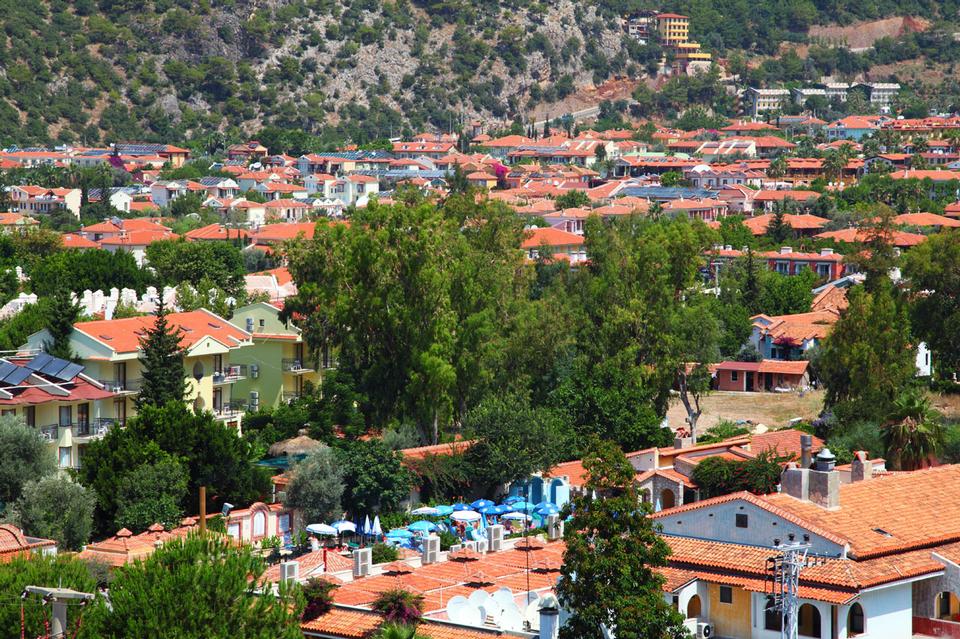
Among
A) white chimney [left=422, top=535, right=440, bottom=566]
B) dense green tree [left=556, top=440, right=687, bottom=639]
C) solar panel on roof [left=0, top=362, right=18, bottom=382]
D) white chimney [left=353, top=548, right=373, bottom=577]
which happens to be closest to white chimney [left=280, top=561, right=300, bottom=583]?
white chimney [left=353, top=548, right=373, bottom=577]

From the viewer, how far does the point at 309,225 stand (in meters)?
105

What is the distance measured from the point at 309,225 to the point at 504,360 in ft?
176

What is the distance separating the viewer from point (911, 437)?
41.9 meters

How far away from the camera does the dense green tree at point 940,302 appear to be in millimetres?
56219

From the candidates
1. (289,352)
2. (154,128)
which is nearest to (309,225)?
(289,352)

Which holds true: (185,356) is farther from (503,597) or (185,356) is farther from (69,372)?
(503,597)

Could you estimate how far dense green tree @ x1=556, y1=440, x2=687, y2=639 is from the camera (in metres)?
22.9

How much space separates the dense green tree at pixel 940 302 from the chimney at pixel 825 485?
2948cm

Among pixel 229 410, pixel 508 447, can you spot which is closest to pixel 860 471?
pixel 508 447

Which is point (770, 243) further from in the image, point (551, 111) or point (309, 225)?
point (551, 111)

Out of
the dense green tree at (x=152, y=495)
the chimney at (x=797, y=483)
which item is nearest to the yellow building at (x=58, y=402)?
the dense green tree at (x=152, y=495)

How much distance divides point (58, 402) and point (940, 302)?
88.8 feet

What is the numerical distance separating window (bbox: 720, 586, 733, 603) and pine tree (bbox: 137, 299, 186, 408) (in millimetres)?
23915

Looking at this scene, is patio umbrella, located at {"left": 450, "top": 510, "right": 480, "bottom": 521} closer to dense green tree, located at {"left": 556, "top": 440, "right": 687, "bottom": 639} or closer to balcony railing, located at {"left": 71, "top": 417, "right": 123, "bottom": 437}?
balcony railing, located at {"left": 71, "top": 417, "right": 123, "bottom": 437}
